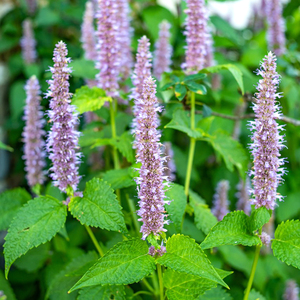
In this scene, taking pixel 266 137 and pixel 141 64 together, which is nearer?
pixel 266 137

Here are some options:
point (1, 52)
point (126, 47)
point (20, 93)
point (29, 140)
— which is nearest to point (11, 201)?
point (29, 140)

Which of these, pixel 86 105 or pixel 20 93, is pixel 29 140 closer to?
pixel 86 105

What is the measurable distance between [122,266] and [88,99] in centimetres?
85

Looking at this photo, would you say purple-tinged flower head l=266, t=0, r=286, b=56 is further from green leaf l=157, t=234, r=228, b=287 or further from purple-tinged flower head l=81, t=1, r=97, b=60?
green leaf l=157, t=234, r=228, b=287

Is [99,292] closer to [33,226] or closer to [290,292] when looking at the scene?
[33,226]

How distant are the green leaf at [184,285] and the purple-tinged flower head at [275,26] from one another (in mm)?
2204

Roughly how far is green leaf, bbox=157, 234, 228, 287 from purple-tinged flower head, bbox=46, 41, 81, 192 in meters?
0.44

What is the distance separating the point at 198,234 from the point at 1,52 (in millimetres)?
2645

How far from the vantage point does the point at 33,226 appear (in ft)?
4.42

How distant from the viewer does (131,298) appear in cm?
156

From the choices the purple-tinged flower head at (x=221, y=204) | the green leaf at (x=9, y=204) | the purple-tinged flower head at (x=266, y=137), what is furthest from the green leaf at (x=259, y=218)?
the green leaf at (x=9, y=204)

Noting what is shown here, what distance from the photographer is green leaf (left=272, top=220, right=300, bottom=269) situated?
3.98 feet

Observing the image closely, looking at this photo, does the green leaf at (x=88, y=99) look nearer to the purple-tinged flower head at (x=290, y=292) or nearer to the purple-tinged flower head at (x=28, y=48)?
the purple-tinged flower head at (x=28, y=48)

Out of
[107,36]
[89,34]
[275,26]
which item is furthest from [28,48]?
[275,26]
